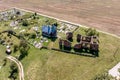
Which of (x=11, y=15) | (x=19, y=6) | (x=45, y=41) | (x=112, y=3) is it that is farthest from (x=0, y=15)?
(x=112, y=3)

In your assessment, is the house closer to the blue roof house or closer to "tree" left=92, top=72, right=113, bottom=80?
the blue roof house

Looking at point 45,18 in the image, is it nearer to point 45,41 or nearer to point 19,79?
point 45,41

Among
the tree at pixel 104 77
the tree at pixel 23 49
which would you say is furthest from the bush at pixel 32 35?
the tree at pixel 104 77

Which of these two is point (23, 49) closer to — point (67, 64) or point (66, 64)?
point (66, 64)

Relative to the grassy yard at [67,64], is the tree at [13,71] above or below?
below

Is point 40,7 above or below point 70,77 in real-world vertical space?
above

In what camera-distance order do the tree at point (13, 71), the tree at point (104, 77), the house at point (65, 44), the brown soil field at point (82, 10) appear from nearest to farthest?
the tree at point (104, 77), the tree at point (13, 71), the house at point (65, 44), the brown soil field at point (82, 10)

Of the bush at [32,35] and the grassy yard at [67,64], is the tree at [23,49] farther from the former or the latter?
the bush at [32,35]

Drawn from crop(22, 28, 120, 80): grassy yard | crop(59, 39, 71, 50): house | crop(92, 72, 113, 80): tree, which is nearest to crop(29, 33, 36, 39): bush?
crop(22, 28, 120, 80): grassy yard

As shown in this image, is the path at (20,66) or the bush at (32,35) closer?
the path at (20,66)
